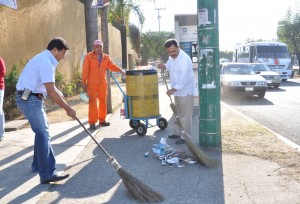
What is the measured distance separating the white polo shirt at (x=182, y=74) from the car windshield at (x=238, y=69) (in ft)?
29.3

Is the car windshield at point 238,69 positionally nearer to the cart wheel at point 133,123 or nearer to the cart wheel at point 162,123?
the cart wheel at point 162,123

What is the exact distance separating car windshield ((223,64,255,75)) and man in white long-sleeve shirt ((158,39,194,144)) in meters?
8.93

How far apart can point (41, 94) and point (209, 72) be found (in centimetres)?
284

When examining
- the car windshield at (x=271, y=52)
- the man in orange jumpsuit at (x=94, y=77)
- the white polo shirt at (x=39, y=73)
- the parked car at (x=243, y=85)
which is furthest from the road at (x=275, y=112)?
the car windshield at (x=271, y=52)

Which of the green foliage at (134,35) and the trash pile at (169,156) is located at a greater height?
the green foliage at (134,35)

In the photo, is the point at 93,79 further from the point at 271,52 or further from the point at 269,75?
the point at 271,52

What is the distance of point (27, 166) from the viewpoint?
5.59m

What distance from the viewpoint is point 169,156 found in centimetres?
583

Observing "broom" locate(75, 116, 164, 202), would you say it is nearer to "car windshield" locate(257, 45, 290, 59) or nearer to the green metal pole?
the green metal pole

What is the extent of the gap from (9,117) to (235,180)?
6.28m

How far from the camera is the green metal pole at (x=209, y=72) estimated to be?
6156 mm

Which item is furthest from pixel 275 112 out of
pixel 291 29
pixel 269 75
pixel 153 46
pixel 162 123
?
pixel 153 46

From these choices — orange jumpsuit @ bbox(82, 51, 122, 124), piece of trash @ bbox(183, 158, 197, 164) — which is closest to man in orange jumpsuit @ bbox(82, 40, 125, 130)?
orange jumpsuit @ bbox(82, 51, 122, 124)

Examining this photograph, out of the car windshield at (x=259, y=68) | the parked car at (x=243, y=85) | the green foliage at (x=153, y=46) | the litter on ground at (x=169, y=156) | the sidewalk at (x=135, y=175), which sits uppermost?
the green foliage at (x=153, y=46)
